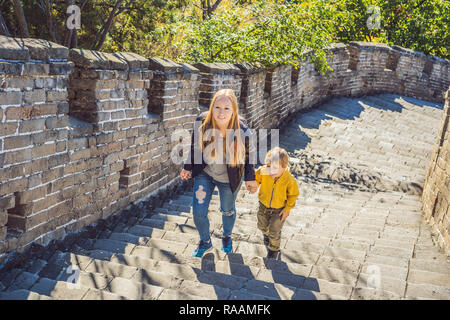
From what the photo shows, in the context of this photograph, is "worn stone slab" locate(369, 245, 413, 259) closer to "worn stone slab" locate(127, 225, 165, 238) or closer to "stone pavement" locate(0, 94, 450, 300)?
"stone pavement" locate(0, 94, 450, 300)

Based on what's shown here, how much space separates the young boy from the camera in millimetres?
3729

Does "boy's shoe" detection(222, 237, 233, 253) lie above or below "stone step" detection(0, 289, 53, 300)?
below

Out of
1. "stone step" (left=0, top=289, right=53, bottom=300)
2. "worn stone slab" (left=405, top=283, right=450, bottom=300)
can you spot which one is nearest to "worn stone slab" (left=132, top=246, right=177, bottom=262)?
"stone step" (left=0, top=289, right=53, bottom=300)

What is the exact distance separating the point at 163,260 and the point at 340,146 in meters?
6.30

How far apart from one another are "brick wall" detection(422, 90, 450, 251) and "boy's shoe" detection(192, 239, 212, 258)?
2.01 m

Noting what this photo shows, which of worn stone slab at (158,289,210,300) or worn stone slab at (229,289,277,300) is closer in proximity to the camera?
worn stone slab at (158,289,210,300)

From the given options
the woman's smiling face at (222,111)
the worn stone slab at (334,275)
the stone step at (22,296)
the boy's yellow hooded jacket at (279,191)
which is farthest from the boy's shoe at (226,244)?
the stone step at (22,296)

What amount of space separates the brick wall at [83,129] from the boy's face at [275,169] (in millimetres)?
1459

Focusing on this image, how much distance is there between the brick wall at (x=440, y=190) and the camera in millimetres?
4230

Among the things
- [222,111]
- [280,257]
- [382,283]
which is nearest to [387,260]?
[382,283]

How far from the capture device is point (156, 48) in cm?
1384

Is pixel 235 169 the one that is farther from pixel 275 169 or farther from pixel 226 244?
pixel 226 244
